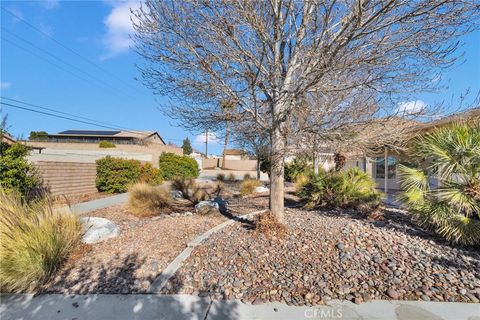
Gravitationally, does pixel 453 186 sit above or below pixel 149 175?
above

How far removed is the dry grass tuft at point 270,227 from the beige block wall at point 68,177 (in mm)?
8347

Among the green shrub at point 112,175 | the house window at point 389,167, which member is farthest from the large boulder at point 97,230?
the house window at point 389,167

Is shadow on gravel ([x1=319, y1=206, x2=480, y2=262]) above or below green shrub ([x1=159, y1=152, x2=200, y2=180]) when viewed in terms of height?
below

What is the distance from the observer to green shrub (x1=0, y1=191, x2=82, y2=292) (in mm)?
3578

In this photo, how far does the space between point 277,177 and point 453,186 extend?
2.96 m

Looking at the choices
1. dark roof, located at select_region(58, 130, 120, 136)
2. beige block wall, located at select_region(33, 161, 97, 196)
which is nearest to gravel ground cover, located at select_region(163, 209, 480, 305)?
beige block wall, located at select_region(33, 161, 97, 196)

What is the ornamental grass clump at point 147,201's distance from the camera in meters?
8.36

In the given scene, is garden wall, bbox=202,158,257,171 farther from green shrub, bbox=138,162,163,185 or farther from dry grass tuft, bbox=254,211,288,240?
dry grass tuft, bbox=254,211,288,240

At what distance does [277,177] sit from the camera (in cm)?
542

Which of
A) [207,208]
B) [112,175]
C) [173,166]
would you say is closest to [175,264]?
[207,208]

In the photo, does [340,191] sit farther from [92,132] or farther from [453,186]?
[92,132]

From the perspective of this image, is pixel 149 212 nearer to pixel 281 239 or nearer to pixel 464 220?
pixel 281 239

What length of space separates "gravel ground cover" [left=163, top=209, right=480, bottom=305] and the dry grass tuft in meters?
0.11

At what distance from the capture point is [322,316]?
296 cm
